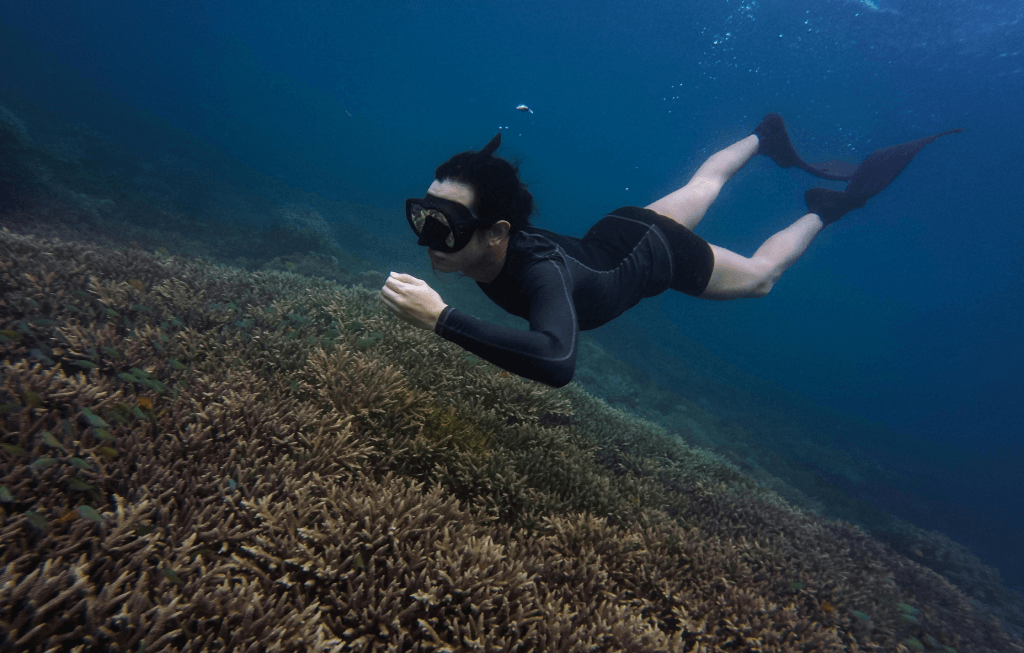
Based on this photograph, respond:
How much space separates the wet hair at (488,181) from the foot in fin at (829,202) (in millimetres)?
7003

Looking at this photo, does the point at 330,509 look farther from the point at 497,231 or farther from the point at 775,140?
the point at 775,140

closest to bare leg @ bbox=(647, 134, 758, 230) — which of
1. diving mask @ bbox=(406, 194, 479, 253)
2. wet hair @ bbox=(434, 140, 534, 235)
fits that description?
wet hair @ bbox=(434, 140, 534, 235)

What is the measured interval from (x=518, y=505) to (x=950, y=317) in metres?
141

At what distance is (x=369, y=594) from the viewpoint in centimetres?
218

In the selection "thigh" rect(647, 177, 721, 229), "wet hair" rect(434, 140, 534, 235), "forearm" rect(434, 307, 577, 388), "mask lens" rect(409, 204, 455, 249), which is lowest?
"forearm" rect(434, 307, 577, 388)

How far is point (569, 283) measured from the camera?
2.96 m

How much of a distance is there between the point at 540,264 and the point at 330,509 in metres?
2.25

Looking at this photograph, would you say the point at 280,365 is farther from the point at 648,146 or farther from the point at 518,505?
the point at 648,146

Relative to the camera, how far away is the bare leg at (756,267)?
17.4 feet

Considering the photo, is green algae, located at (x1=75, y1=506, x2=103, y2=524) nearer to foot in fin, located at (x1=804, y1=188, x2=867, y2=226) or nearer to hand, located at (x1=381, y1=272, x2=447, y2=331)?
hand, located at (x1=381, y1=272, x2=447, y2=331)

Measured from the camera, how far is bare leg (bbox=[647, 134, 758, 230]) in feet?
17.5

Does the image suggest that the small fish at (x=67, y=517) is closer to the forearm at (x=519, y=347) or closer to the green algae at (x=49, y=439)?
the green algae at (x=49, y=439)

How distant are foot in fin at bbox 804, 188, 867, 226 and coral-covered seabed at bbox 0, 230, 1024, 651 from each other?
532 cm

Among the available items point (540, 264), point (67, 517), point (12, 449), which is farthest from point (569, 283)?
point (12, 449)
